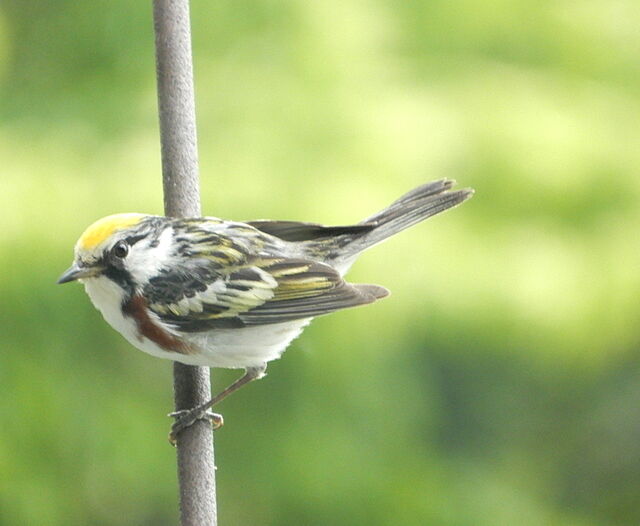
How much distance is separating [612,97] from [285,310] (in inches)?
92.7

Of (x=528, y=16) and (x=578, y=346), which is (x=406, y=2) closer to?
(x=528, y=16)

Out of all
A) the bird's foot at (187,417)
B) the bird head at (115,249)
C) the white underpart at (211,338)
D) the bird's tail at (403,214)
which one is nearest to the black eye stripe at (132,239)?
the bird head at (115,249)

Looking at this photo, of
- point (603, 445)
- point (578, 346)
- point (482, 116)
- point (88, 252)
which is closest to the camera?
point (88, 252)

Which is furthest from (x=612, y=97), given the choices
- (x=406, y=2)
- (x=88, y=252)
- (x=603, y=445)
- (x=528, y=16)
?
(x=88, y=252)

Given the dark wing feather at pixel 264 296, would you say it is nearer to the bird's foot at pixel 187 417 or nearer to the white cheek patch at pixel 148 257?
the white cheek patch at pixel 148 257

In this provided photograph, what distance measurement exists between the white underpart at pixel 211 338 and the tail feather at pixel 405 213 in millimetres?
332

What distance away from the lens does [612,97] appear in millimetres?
4805

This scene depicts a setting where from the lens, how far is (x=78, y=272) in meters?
2.71

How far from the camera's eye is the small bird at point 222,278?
2.79 meters

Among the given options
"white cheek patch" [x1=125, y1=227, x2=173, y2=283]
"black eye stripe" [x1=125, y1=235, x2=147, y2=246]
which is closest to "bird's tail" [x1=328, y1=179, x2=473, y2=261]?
"white cheek patch" [x1=125, y1=227, x2=173, y2=283]

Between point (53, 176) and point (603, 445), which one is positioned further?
point (603, 445)

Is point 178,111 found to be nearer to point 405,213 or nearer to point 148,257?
point 148,257

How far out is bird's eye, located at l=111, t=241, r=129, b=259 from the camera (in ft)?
9.10

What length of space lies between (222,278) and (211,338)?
0.63ft
